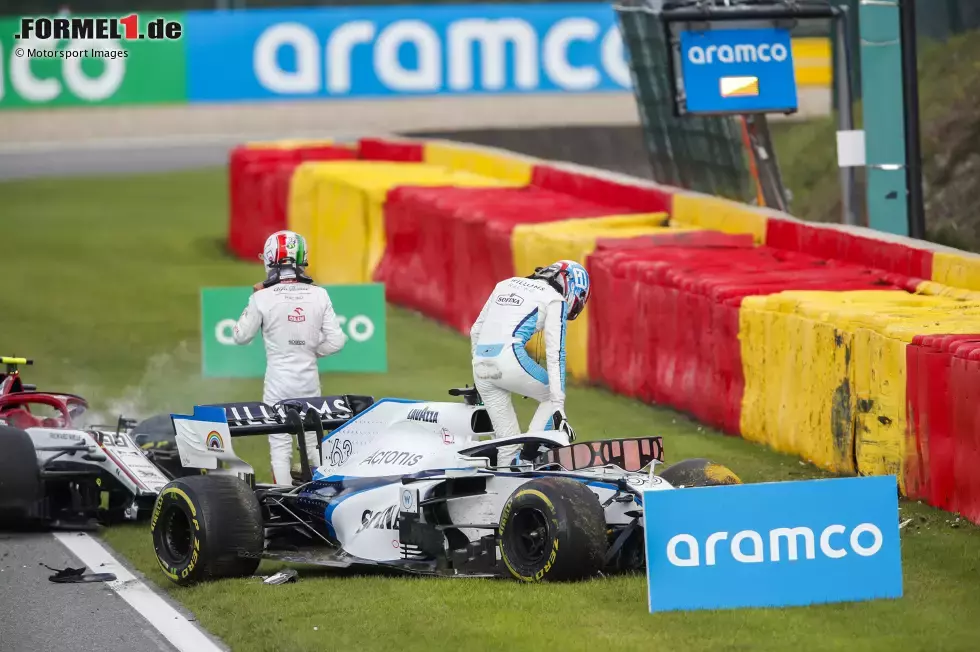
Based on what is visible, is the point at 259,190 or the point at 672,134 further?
the point at 259,190

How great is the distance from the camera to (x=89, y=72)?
34719mm

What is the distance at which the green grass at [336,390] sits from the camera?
8328 mm

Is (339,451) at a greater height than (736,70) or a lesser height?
lesser

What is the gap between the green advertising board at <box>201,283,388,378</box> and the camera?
55.4 ft

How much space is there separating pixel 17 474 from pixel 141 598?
1884 mm

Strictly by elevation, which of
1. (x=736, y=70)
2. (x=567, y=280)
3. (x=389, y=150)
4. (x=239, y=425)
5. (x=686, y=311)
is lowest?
(x=239, y=425)

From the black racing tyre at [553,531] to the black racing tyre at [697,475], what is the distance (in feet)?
3.36

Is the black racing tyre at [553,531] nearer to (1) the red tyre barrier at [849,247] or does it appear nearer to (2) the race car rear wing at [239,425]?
(2) the race car rear wing at [239,425]

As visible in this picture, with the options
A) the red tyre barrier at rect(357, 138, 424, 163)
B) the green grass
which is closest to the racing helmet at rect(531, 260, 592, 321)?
the green grass

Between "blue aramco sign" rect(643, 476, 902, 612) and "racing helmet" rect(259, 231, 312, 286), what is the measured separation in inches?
176

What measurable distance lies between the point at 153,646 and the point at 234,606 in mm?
737

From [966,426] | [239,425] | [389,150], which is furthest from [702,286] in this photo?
[389,150]

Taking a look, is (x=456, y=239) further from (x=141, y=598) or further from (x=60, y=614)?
(x=60, y=614)

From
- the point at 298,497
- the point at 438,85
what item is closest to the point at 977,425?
the point at 298,497
